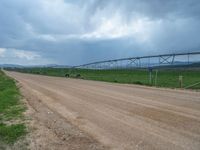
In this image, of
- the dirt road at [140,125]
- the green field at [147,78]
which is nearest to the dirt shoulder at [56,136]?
the dirt road at [140,125]

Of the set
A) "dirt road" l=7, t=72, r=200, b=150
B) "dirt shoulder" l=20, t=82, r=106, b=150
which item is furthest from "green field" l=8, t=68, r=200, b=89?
"dirt shoulder" l=20, t=82, r=106, b=150

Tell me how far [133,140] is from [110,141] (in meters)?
0.56

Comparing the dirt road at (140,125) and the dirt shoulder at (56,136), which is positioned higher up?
the dirt road at (140,125)

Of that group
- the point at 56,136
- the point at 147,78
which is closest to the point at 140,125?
the point at 56,136

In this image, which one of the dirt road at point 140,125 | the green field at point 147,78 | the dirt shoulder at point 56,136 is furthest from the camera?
the green field at point 147,78

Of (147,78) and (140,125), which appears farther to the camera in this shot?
(147,78)

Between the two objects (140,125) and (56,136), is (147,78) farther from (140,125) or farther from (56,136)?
(56,136)

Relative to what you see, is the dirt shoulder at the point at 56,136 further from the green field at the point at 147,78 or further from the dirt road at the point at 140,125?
the green field at the point at 147,78

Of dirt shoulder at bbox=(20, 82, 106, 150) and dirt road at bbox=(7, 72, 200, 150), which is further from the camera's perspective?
dirt shoulder at bbox=(20, 82, 106, 150)

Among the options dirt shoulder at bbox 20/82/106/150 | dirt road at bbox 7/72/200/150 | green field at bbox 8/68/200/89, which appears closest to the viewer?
dirt road at bbox 7/72/200/150

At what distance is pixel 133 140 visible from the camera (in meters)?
8.75

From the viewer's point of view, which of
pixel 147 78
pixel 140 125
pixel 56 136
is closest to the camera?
pixel 56 136

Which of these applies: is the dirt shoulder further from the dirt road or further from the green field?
the green field

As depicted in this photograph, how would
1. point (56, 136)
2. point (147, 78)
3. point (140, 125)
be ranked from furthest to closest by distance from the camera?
point (147, 78), point (140, 125), point (56, 136)
